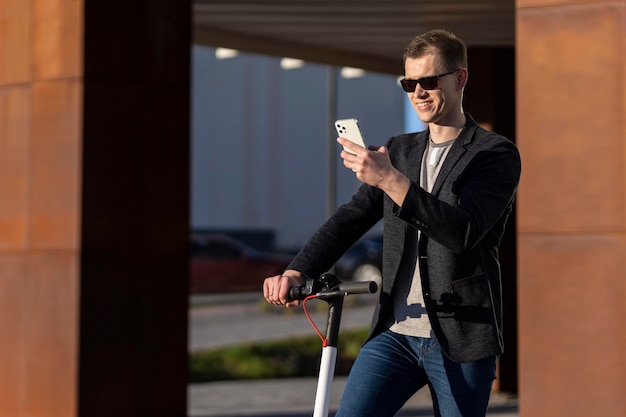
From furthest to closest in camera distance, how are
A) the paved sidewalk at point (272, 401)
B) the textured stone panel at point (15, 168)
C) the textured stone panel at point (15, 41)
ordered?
the paved sidewalk at point (272, 401), the textured stone panel at point (15, 41), the textured stone panel at point (15, 168)

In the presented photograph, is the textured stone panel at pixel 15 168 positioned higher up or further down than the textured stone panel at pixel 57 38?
further down

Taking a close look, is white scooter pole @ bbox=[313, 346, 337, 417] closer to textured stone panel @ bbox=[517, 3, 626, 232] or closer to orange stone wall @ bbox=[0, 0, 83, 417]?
textured stone panel @ bbox=[517, 3, 626, 232]

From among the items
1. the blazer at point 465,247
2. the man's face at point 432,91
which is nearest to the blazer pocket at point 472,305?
the blazer at point 465,247

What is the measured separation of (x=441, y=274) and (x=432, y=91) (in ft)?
1.75

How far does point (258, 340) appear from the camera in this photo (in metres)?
19.8

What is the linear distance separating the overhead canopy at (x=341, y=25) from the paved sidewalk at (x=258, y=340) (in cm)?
387

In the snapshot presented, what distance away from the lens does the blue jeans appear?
135 inches

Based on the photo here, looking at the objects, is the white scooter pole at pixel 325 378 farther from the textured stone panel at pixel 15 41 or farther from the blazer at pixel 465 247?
the textured stone panel at pixel 15 41

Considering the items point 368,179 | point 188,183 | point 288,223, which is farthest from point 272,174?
point 368,179

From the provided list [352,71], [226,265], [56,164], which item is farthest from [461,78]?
[226,265]

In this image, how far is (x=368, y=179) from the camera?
312 cm

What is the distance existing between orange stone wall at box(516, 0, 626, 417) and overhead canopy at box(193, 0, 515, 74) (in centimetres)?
484

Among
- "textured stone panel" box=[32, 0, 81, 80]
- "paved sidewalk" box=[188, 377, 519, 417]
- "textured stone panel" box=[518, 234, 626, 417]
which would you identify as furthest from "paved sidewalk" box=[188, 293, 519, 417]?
"textured stone panel" box=[518, 234, 626, 417]

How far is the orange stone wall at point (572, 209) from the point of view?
632cm
